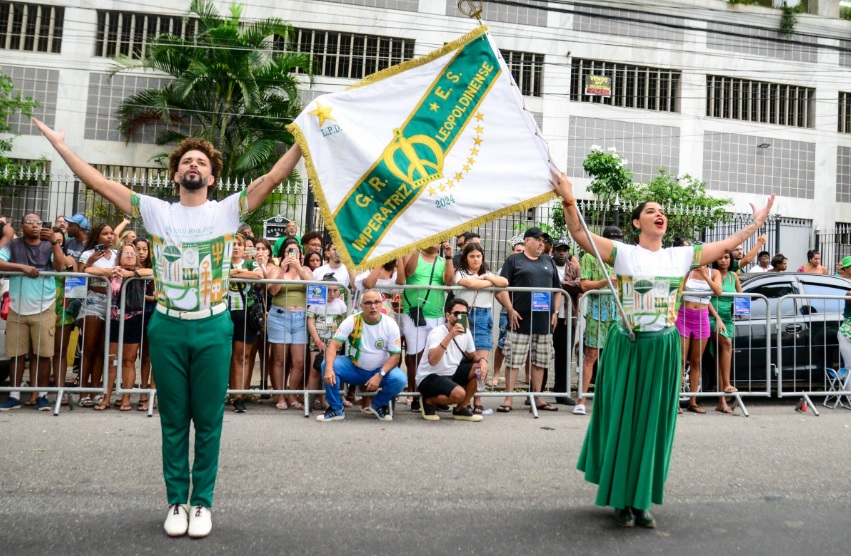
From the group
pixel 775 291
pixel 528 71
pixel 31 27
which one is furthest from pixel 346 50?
pixel 775 291

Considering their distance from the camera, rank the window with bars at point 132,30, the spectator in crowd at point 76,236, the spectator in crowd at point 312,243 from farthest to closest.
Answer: the window with bars at point 132,30, the spectator in crowd at point 76,236, the spectator in crowd at point 312,243

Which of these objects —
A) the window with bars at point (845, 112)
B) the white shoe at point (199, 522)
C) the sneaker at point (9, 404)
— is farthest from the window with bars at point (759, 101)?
the white shoe at point (199, 522)

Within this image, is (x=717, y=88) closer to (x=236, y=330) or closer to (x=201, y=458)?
(x=236, y=330)

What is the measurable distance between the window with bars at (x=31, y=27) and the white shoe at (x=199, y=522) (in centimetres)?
2340

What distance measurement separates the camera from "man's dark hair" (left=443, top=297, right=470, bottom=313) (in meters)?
8.41

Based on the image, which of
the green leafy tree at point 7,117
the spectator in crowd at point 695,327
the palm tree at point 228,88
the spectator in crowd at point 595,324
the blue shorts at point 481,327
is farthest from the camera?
the palm tree at point 228,88

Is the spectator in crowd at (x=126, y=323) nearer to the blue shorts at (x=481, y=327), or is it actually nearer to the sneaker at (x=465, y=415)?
the sneaker at (x=465, y=415)

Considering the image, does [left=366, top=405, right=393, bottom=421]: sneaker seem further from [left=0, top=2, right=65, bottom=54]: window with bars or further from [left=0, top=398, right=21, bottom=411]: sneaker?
[left=0, top=2, right=65, bottom=54]: window with bars

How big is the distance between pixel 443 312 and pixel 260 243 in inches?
98.3

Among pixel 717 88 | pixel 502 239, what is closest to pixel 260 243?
pixel 502 239

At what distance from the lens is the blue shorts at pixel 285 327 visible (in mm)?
8758

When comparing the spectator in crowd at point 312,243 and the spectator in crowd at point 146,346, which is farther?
the spectator in crowd at point 312,243

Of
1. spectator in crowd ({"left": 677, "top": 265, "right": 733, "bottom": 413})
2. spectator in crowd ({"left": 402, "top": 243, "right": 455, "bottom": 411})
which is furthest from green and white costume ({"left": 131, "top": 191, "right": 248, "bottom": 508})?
spectator in crowd ({"left": 677, "top": 265, "right": 733, "bottom": 413})

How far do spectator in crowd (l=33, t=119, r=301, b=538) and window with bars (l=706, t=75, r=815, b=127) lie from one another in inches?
1028
